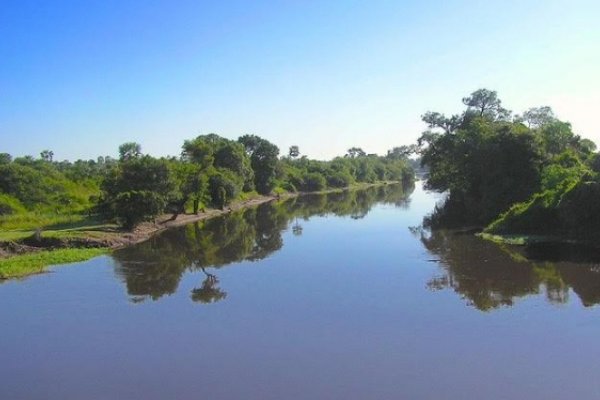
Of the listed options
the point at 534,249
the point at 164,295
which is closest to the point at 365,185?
the point at 534,249

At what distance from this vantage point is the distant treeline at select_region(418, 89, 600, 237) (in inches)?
1316

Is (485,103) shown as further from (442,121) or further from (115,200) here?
(115,200)

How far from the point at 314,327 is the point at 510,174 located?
32941 millimetres

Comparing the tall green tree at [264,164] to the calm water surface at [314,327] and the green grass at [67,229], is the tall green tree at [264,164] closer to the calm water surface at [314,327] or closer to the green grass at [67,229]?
the green grass at [67,229]

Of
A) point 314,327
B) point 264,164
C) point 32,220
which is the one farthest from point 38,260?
point 264,164

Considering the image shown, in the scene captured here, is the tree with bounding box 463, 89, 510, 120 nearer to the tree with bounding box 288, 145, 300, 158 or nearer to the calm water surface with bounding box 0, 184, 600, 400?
the calm water surface with bounding box 0, 184, 600, 400

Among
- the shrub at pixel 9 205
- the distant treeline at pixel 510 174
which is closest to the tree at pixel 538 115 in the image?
the distant treeline at pixel 510 174

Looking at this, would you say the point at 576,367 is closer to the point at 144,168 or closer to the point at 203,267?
the point at 203,267

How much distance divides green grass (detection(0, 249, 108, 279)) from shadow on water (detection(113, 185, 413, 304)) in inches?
83.9

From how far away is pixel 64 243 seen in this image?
119 ft

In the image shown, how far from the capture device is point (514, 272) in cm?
2608

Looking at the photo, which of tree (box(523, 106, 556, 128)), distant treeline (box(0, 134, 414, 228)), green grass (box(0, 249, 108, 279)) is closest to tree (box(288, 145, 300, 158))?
distant treeline (box(0, 134, 414, 228))

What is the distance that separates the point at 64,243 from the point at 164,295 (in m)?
14.7

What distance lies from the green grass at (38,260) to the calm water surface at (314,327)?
131cm
